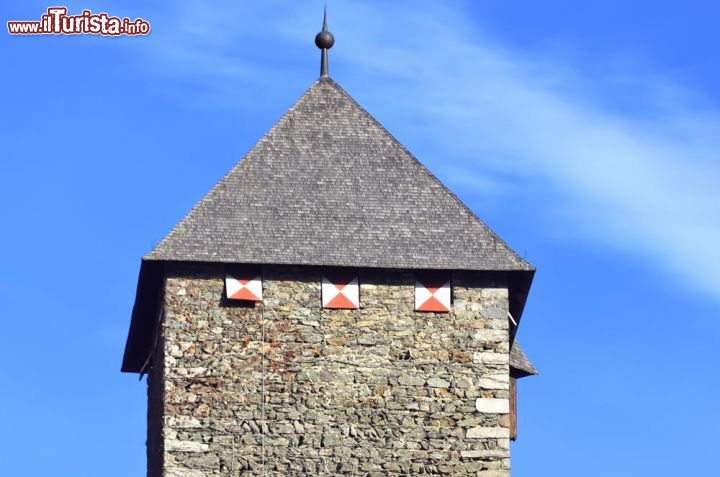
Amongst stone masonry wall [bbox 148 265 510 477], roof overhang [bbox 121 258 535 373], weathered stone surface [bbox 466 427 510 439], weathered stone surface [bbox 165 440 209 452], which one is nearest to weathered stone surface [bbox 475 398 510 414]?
stone masonry wall [bbox 148 265 510 477]

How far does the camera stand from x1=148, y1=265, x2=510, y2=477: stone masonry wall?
104 ft

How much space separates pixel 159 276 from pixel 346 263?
8.46 ft

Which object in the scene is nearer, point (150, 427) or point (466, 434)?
point (466, 434)

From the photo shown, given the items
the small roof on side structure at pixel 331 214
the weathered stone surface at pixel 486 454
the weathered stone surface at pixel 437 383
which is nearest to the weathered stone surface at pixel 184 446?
the small roof on side structure at pixel 331 214

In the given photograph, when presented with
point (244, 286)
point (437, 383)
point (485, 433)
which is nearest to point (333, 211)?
point (244, 286)

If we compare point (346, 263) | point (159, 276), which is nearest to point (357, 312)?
point (346, 263)

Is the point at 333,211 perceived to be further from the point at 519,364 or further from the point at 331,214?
the point at 519,364

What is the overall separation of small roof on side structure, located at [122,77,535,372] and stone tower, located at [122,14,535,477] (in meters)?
0.03

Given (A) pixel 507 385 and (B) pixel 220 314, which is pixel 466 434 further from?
(B) pixel 220 314

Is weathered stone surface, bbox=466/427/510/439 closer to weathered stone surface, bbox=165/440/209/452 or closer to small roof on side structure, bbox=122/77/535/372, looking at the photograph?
small roof on side structure, bbox=122/77/535/372

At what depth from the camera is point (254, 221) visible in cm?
3284

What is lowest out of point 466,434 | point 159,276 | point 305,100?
point 466,434

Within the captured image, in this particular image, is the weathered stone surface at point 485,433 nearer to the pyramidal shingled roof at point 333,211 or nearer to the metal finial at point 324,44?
the pyramidal shingled roof at point 333,211

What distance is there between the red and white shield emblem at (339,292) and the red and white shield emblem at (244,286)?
0.87 m
